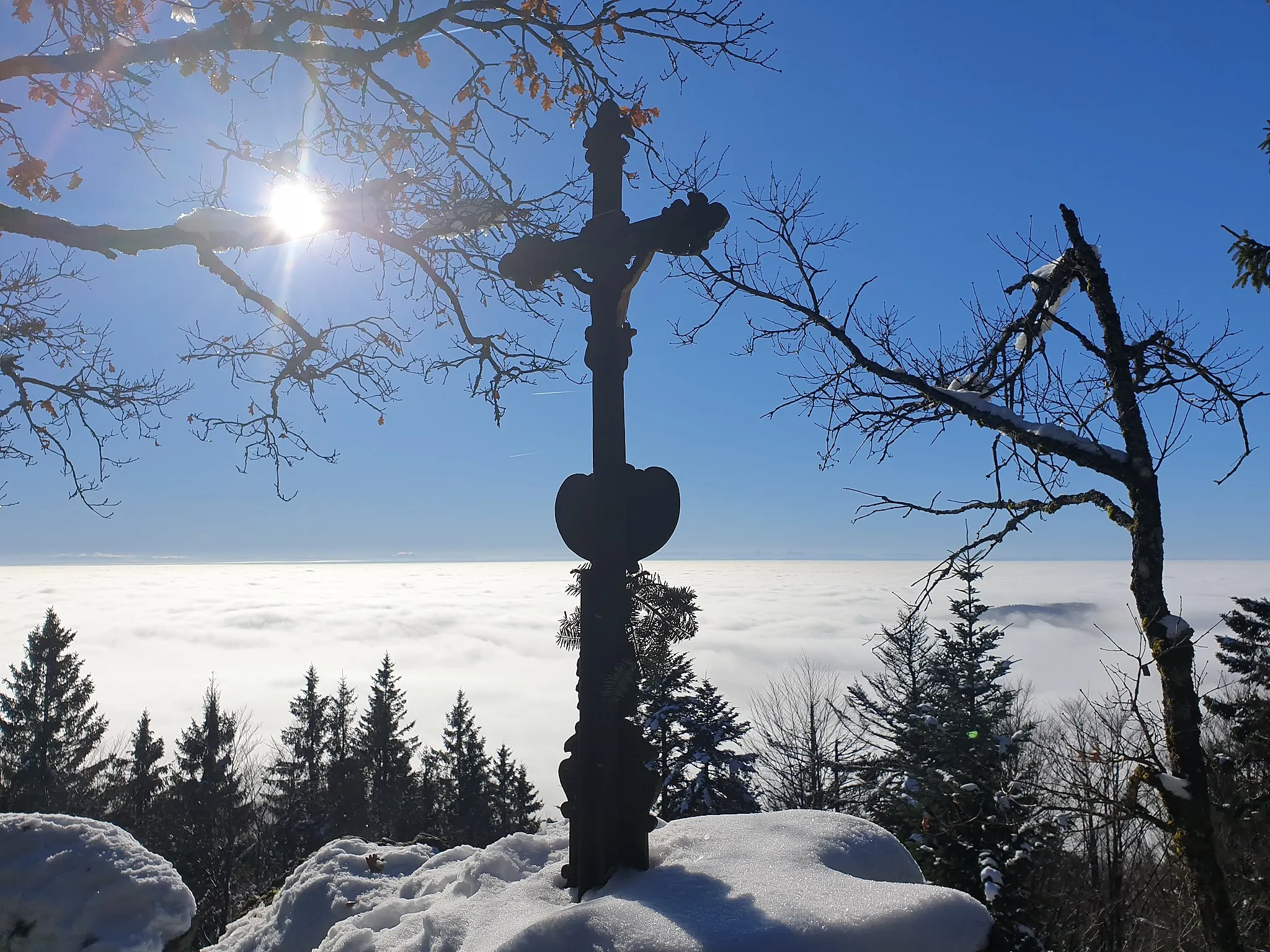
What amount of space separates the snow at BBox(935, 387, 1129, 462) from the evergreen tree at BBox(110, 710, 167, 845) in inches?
1524

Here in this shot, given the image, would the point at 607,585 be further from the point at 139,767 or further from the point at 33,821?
the point at 139,767

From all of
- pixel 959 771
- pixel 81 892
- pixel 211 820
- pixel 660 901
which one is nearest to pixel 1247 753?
pixel 959 771

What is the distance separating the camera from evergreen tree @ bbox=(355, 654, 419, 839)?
39.8 meters

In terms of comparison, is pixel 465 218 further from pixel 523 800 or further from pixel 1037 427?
pixel 523 800

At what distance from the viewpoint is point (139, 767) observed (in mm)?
37562

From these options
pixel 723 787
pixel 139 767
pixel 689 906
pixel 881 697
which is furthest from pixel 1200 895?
pixel 139 767

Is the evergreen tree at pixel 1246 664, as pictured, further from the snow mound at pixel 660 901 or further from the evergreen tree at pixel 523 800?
the evergreen tree at pixel 523 800

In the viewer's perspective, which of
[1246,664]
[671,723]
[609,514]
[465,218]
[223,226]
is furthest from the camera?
[1246,664]

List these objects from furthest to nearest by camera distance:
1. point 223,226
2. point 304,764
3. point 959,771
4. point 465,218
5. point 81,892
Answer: point 304,764 → point 959,771 → point 465,218 → point 223,226 → point 81,892

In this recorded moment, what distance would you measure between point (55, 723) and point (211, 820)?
28.0 feet

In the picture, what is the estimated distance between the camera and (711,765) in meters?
19.5

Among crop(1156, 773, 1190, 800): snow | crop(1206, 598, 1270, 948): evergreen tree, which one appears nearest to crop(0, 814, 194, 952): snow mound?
crop(1156, 773, 1190, 800): snow

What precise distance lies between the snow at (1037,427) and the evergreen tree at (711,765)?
13.6m

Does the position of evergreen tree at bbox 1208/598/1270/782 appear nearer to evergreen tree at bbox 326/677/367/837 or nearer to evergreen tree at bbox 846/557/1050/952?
evergreen tree at bbox 846/557/1050/952
